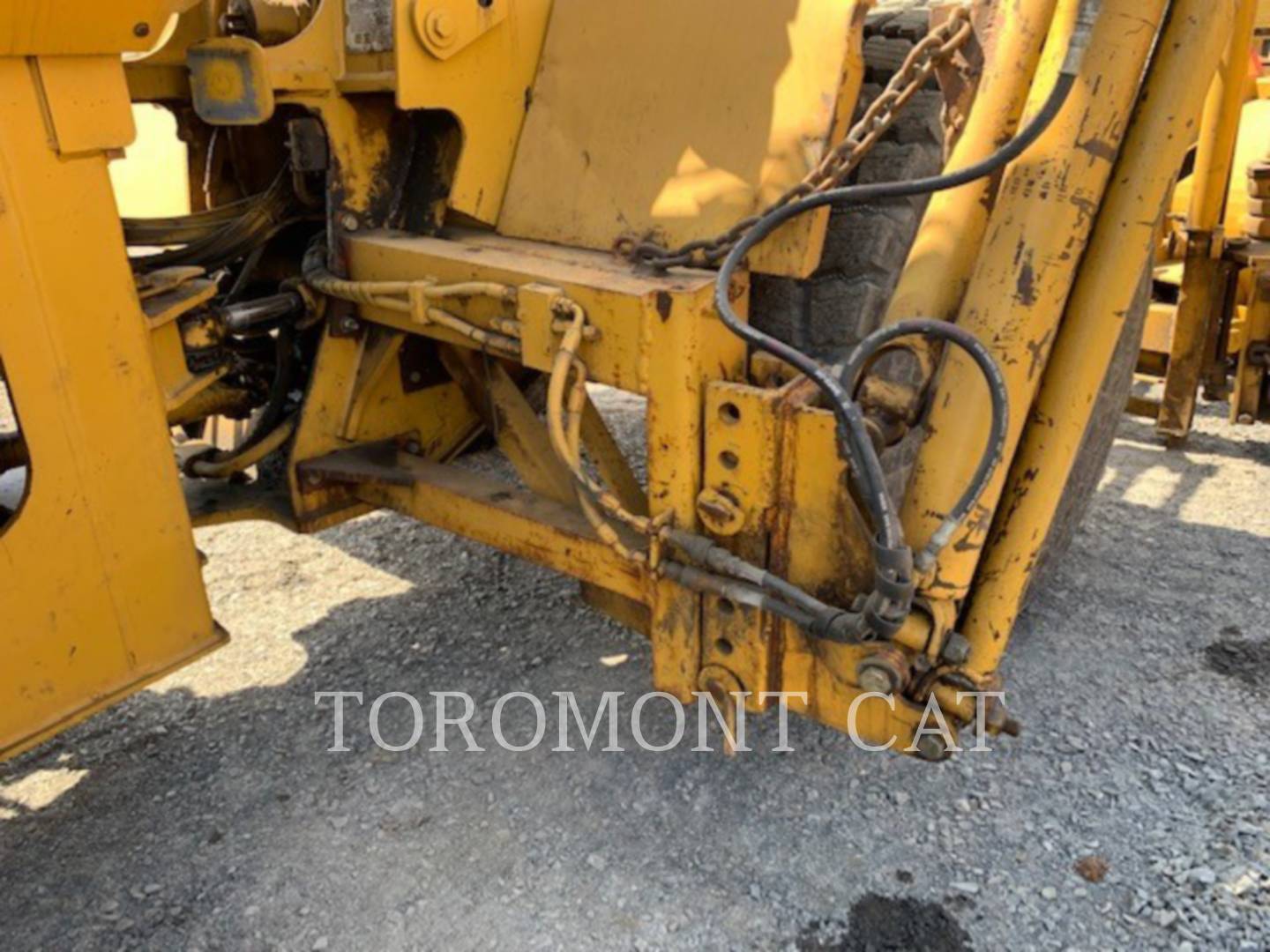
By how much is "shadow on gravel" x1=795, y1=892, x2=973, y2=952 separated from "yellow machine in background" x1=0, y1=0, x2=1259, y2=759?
1.28ft

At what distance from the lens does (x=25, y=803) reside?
241 centimetres

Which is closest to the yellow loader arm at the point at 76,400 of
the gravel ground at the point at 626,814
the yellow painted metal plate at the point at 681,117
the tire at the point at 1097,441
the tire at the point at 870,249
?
the gravel ground at the point at 626,814

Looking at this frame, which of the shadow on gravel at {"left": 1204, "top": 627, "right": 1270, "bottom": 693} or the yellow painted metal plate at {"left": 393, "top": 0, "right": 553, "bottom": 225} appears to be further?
the shadow on gravel at {"left": 1204, "top": 627, "right": 1270, "bottom": 693}

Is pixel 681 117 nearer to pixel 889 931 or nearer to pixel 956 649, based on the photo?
pixel 956 649

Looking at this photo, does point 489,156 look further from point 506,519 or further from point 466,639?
point 466,639

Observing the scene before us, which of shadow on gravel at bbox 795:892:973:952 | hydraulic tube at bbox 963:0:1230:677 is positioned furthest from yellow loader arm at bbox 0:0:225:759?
hydraulic tube at bbox 963:0:1230:677

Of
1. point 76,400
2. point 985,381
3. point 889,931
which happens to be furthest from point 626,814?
point 76,400

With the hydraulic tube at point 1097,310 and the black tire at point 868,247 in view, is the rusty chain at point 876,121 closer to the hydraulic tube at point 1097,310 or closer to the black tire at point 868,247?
the black tire at point 868,247

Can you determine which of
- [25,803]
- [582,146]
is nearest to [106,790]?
[25,803]

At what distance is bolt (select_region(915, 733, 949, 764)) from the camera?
1837 mm

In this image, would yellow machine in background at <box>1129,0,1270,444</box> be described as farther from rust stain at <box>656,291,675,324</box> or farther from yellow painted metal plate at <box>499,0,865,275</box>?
rust stain at <box>656,291,675,324</box>

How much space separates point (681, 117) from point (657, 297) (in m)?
0.52

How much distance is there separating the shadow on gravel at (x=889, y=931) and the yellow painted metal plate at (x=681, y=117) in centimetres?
125

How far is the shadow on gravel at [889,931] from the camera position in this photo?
1948 millimetres
